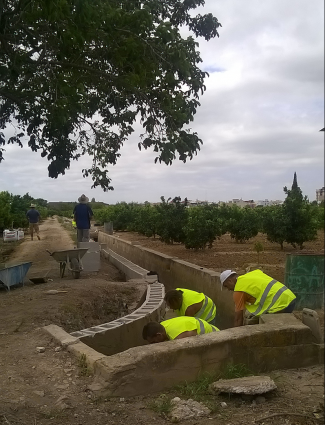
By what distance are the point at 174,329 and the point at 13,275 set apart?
5.02 metres

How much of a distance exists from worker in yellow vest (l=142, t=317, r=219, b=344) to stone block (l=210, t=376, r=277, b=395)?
0.89 meters

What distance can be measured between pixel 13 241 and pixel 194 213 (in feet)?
40.1

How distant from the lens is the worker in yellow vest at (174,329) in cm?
475

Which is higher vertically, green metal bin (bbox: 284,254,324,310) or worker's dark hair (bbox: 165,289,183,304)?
green metal bin (bbox: 284,254,324,310)

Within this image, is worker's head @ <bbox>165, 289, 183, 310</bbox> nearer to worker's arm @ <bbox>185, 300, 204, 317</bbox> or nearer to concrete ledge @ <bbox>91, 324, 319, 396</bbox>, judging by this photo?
worker's arm @ <bbox>185, 300, 204, 317</bbox>

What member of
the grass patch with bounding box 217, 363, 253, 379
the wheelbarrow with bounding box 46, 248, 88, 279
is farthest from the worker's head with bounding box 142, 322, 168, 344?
the wheelbarrow with bounding box 46, 248, 88, 279

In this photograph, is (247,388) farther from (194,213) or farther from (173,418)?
(194,213)

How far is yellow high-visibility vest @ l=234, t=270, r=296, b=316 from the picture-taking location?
17.2 feet

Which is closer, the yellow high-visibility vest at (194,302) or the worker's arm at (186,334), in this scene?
the worker's arm at (186,334)

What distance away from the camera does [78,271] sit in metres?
9.97

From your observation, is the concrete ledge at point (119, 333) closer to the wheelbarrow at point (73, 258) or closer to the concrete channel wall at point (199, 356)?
the concrete channel wall at point (199, 356)

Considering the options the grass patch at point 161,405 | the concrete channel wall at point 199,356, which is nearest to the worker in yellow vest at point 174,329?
the concrete channel wall at point 199,356

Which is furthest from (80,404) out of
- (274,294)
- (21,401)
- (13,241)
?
(13,241)

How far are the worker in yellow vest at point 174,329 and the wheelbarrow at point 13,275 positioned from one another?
180 inches
